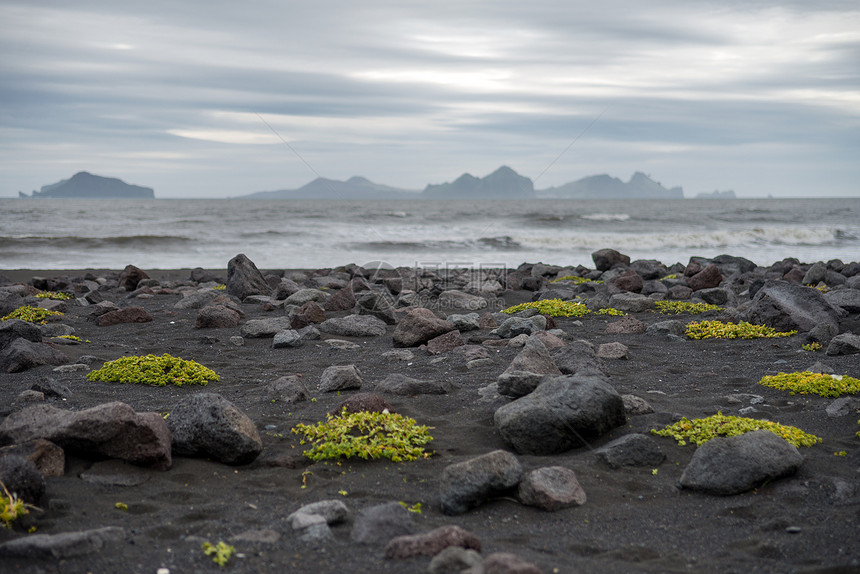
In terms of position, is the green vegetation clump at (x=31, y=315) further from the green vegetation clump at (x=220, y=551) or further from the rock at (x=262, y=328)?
the green vegetation clump at (x=220, y=551)

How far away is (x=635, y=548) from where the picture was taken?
3.79 meters

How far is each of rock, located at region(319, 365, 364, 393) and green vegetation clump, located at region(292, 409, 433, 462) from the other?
1.14 meters

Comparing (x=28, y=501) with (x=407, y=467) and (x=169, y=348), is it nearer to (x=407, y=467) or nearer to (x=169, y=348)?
(x=407, y=467)

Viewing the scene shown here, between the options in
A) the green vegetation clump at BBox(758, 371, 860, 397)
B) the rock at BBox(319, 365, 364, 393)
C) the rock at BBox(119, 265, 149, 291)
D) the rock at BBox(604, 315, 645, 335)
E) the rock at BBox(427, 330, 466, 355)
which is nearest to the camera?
the green vegetation clump at BBox(758, 371, 860, 397)

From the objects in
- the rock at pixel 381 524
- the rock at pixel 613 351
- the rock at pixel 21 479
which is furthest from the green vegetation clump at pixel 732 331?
the rock at pixel 21 479

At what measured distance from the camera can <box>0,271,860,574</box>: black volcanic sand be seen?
11.7ft

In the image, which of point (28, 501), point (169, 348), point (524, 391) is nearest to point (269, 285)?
point (169, 348)

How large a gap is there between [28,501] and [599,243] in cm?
3174

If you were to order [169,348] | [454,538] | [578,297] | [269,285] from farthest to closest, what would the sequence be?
[269,285] → [578,297] → [169,348] → [454,538]

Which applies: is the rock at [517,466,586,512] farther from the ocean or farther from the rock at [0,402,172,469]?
the ocean

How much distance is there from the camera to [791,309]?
8.87 meters

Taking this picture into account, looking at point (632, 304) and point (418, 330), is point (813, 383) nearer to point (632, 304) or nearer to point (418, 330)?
point (418, 330)

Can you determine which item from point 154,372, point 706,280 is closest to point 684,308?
point 706,280

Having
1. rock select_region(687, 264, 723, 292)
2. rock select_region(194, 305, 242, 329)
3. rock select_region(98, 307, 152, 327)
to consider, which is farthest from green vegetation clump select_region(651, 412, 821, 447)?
rock select_region(687, 264, 723, 292)
